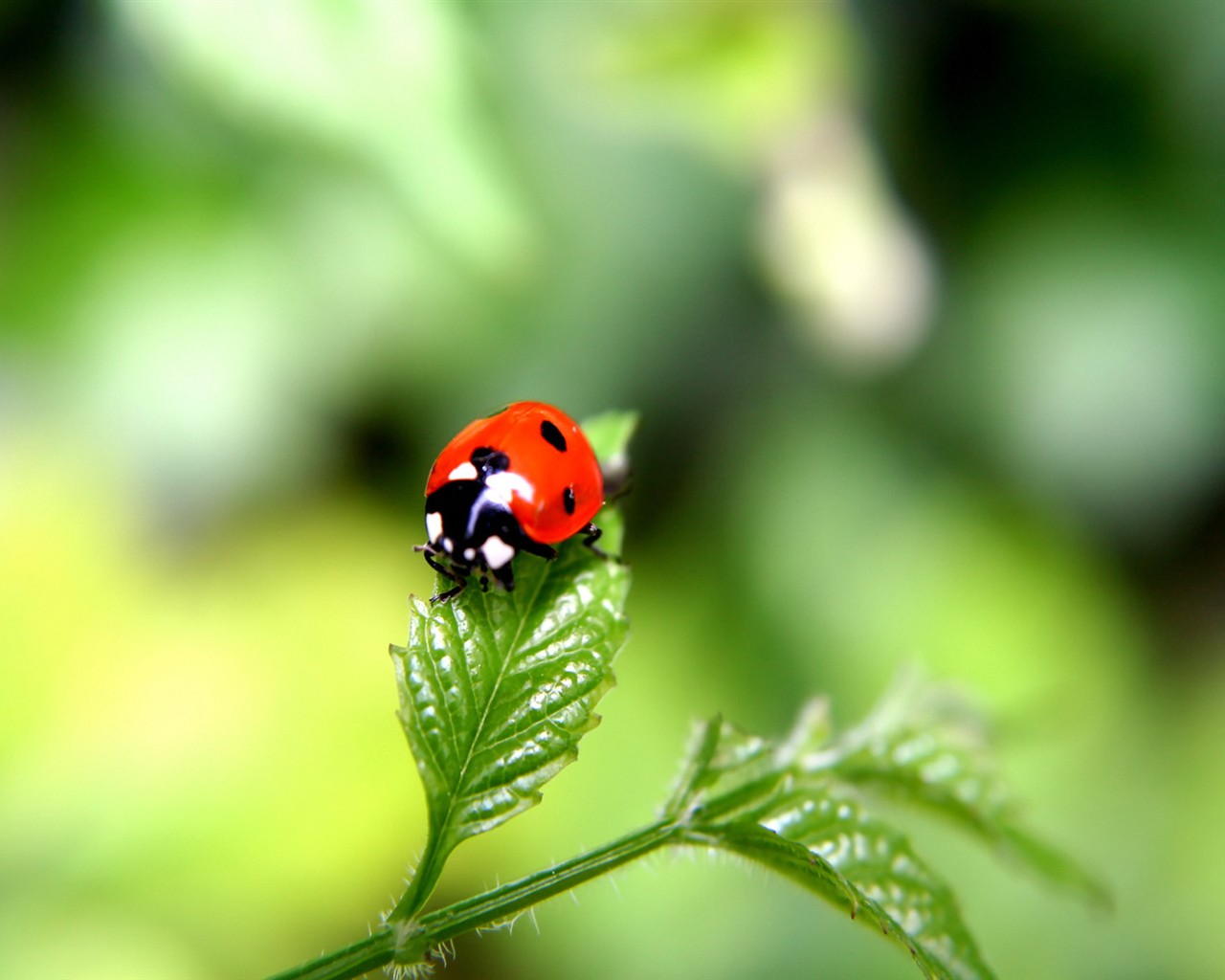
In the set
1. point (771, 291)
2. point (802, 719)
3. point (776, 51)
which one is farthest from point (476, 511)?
point (771, 291)

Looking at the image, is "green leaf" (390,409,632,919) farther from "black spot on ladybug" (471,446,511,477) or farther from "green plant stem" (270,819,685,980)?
"black spot on ladybug" (471,446,511,477)

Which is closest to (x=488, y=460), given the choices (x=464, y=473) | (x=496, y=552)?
(x=464, y=473)

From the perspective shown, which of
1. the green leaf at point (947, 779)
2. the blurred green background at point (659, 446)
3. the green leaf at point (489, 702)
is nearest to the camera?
the green leaf at point (489, 702)

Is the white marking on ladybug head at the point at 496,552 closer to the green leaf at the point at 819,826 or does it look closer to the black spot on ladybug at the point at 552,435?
the black spot on ladybug at the point at 552,435

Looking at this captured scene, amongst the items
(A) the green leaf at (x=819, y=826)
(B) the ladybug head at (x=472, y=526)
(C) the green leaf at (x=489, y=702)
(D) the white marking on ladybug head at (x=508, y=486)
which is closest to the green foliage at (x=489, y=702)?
(C) the green leaf at (x=489, y=702)

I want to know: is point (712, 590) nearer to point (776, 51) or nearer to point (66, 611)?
point (776, 51)

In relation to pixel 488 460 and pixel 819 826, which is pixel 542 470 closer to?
pixel 488 460
